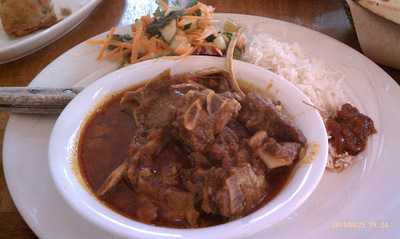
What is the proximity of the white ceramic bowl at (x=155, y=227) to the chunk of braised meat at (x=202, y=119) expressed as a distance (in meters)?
0.38

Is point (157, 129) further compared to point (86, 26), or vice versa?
point (86, 26)

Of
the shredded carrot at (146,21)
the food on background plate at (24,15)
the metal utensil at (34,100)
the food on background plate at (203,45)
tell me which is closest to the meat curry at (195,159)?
the metal utensil at (34,100)

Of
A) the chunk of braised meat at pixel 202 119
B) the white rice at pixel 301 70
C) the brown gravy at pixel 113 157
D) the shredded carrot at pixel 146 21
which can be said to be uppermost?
the chunk of braised meat at pixel 202 119

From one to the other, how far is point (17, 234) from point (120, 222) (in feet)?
2.10

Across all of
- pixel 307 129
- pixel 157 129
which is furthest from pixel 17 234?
pixel 307 129

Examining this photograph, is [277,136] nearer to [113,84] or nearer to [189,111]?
[189,111]

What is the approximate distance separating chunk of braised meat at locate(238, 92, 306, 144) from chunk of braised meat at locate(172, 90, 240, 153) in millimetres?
107

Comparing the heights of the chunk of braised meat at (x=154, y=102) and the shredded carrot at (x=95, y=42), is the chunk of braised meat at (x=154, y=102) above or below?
above

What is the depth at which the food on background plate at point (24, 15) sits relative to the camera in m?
3.12

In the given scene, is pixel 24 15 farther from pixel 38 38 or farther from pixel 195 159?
pixel 195 159

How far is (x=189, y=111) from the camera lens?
1.99m

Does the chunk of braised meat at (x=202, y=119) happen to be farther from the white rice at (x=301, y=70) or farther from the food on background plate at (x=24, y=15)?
the food on background plate at (x=24, y=15)

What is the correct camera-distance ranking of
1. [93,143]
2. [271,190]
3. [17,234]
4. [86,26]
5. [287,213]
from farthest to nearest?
[86,26], [93,143], [17,234], [271,190], [287,213]

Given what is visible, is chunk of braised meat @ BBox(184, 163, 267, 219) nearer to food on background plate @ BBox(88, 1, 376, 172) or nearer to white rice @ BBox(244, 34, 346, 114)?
white rice @ BBox(244, 34, 346, 114)
